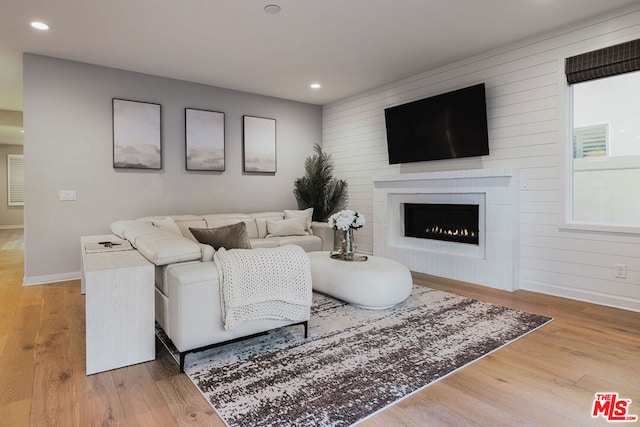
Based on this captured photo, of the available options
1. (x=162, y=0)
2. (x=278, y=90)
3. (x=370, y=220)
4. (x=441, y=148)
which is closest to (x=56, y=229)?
(x=162, y=0)

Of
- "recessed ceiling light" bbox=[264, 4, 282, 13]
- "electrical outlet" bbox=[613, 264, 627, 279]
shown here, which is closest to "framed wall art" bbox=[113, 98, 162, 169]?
"recessed ceiling light" bbox=[264, 4, 282, 13]

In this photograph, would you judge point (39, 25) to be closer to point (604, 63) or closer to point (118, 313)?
point (118, 313)

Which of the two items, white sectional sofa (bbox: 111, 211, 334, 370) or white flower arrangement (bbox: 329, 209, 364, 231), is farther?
white flower arrangement (bbox: 329, 209, 364, 231)

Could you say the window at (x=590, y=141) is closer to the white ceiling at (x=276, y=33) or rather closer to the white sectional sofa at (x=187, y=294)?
the white ceiling at (x=276, y=33)

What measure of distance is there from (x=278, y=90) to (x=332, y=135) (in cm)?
131

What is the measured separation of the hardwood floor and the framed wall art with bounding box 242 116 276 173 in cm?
348

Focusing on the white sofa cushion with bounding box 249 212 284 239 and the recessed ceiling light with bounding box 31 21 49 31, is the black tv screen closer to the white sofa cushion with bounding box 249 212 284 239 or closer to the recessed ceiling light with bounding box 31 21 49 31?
Answer: the white sofa cushion with bounding box 249 212 284 239

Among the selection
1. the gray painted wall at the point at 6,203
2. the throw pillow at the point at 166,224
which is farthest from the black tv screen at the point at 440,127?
the gray painted wall at the point at 6,203

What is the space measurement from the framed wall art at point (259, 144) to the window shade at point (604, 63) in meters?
4.05

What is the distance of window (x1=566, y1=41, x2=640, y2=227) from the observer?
3336mm

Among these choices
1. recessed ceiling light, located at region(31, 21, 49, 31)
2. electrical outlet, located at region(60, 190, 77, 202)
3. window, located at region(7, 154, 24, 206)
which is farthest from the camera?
window, located at region(7, 154, 24, 206)

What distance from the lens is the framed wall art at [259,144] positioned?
19.3 ft

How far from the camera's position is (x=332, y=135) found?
664cm

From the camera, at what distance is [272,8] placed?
3.23 m
